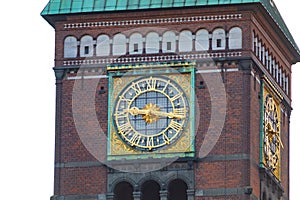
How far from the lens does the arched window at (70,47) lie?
73938 millimetres

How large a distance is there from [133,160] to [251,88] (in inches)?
183

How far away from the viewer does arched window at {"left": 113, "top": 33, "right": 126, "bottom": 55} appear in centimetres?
7356

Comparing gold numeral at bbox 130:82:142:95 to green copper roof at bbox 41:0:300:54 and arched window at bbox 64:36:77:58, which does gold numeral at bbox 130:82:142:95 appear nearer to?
arched window at bbox 64:36:77:58

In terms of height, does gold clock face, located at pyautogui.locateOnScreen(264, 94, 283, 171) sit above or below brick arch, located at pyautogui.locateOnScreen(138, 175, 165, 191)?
above

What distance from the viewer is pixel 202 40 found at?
239 feet

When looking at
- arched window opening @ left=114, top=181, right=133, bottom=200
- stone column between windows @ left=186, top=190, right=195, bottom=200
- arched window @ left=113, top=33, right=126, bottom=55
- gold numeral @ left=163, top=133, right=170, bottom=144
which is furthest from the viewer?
arched window @ left=113, top=33, right=126, bottom=55

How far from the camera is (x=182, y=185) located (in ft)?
237

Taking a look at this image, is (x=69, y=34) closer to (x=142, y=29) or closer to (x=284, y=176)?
(x=142, y=29)

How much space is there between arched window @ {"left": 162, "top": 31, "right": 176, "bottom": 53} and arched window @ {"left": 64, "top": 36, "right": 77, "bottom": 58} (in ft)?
10.3

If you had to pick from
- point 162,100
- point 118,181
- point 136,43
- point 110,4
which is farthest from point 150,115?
point 110,4

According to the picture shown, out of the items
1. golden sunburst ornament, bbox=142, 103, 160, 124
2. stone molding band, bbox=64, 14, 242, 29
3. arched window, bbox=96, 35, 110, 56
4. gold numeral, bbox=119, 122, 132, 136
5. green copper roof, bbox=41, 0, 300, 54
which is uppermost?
green copper roof, bbox=41, 0, 300, 54

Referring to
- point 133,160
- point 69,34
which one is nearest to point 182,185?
point 133,160

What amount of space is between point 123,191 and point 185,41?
5488 millimetres

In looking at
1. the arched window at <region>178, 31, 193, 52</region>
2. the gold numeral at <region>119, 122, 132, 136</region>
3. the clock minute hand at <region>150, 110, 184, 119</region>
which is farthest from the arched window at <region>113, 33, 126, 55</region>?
the gold numeral at <region>119, 122, 132, 136</region>
